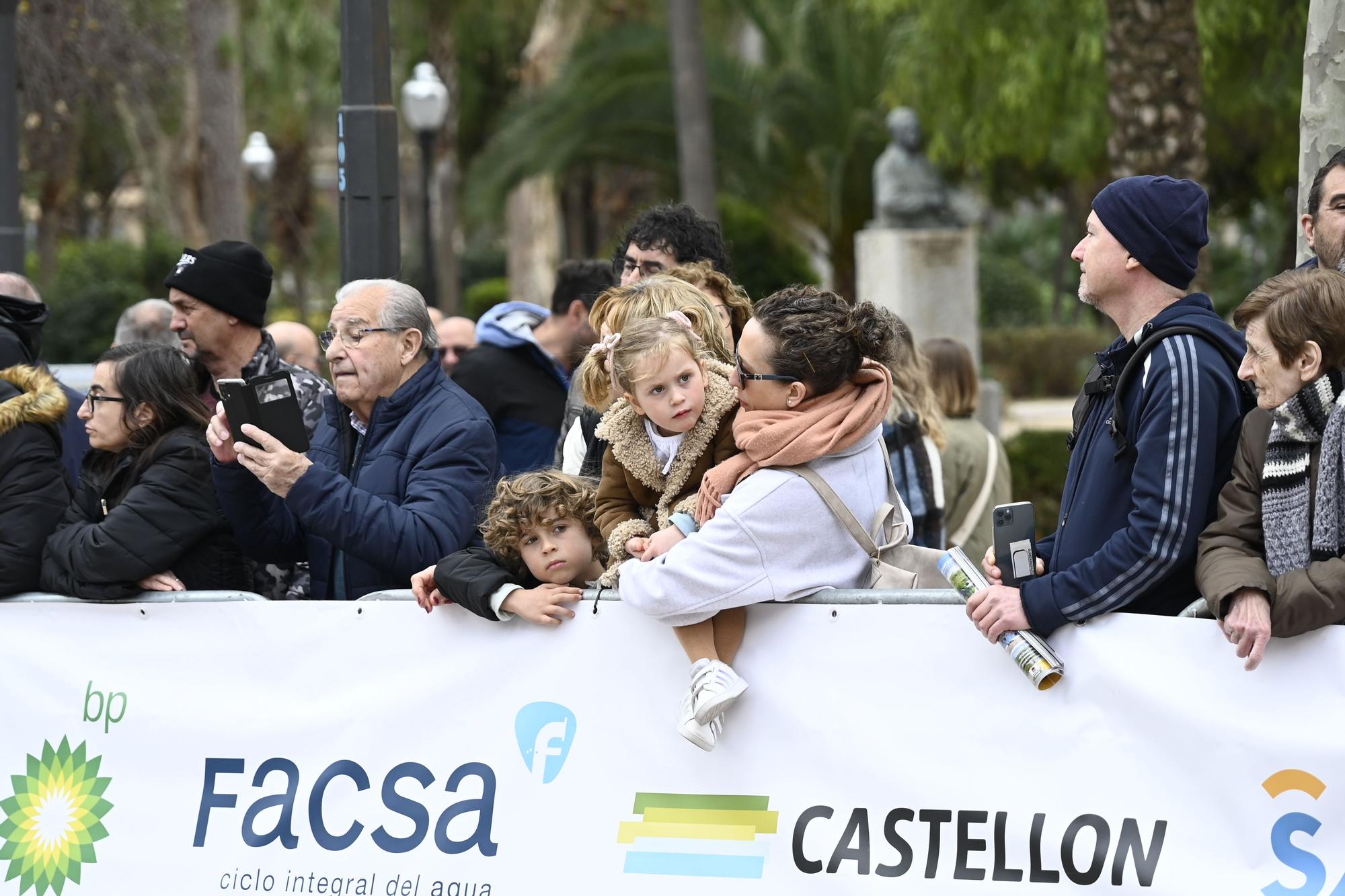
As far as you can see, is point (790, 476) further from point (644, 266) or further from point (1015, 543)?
point (644, 266)

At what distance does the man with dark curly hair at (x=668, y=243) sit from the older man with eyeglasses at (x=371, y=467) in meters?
0.77

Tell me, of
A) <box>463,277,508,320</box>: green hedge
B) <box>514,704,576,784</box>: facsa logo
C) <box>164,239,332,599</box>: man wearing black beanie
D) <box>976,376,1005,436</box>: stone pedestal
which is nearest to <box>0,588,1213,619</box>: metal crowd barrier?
<box>514,704,576,784</box>: facsa logo

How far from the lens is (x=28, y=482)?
16.2 feet

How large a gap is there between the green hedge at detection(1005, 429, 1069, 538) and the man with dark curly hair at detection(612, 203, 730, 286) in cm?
708

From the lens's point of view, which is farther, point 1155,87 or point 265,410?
point 1155,87

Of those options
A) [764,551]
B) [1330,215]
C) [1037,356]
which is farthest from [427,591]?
[1037,356]

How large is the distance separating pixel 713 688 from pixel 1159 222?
148cm

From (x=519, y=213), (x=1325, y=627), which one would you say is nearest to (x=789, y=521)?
(x=1325, y=627)

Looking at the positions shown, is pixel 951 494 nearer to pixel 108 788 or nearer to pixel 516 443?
pixel 516 443

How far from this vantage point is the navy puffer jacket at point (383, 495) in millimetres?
4484

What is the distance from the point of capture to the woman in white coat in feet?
12.6

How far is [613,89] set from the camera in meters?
20.5

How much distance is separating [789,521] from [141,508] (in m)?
1.97

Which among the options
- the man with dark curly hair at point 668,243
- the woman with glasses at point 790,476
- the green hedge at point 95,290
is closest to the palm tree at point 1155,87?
the man with dark curly hair at point 668,243
